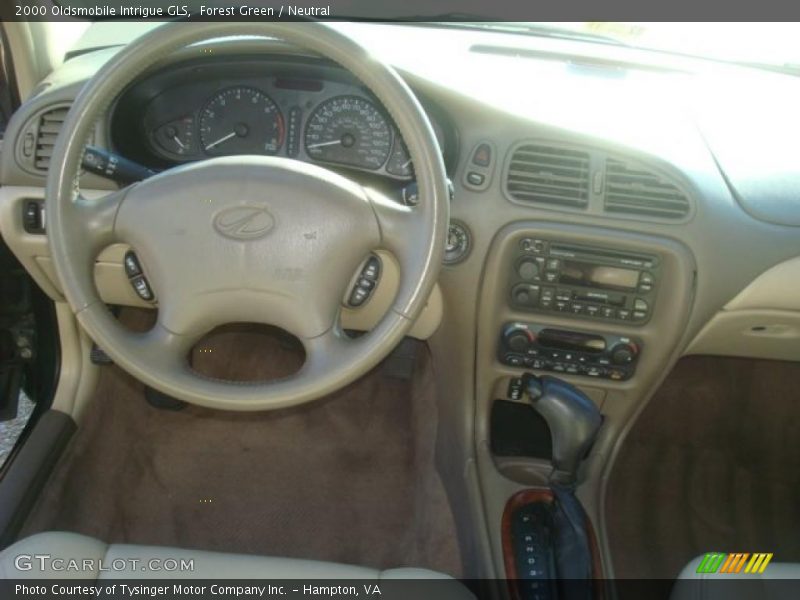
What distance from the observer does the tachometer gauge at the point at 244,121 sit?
171 cm

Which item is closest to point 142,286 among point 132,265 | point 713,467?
point 132,265

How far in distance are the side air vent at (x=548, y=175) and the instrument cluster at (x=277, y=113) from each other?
6.3 inches

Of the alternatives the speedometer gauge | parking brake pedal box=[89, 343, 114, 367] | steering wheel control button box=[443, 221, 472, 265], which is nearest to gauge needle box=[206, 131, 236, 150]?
the speedometer gauge

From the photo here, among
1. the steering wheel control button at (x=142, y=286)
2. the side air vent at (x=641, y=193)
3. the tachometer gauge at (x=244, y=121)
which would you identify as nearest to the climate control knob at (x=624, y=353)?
the side air vent at (x=641, y=193)

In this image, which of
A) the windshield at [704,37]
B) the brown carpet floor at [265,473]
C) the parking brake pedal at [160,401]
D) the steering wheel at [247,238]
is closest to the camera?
the steering wheel at [247,238]

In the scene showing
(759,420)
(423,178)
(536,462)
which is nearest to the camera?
(423,178)

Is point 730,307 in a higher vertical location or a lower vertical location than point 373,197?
lower

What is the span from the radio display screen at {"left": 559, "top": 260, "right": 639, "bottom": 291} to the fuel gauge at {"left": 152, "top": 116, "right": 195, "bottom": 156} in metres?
0.87

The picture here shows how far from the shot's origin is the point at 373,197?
1354 mm

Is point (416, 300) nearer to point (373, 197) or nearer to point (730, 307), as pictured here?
point (373, 197)

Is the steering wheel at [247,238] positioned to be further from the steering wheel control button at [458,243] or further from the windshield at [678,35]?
the windshield at [678,35]

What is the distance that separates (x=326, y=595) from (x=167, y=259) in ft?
2.06

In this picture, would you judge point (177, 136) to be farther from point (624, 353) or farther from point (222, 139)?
point (624, 353)

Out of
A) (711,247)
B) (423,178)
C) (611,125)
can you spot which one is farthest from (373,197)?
(711,247)
